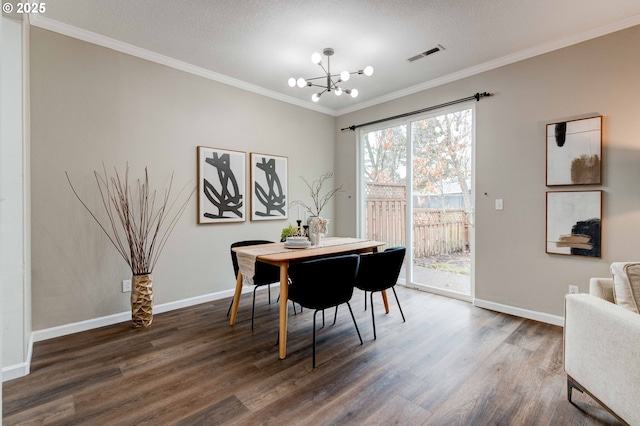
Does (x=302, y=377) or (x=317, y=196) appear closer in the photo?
(x=302, y=377)

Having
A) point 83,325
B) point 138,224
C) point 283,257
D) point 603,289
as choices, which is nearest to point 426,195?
point 603,289

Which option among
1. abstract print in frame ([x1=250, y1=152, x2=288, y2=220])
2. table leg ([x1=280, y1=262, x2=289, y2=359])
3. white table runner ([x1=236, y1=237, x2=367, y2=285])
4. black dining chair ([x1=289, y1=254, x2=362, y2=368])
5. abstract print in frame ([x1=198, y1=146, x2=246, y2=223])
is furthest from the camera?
abstract print in frame ([x1=250, y1=152, x2=288, y2=220])

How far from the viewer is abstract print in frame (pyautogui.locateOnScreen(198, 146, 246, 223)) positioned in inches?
142

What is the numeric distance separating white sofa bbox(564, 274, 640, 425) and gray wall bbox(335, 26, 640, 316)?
1.18 metres

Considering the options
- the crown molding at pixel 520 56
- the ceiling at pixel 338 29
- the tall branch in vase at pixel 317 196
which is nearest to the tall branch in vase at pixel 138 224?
the ceiling at pixel 338 29

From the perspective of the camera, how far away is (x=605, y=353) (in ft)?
5.15

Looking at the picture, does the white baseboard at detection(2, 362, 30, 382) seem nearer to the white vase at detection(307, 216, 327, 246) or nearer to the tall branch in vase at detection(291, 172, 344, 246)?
the white vase at detection(307, 216, 327, 246)

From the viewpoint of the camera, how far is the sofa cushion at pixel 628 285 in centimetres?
162

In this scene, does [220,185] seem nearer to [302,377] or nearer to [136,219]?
[136,219]

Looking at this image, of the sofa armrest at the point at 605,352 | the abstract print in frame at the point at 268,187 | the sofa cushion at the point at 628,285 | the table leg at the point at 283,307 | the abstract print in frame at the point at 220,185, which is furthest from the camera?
the abstract print in frame at the point at 268,187

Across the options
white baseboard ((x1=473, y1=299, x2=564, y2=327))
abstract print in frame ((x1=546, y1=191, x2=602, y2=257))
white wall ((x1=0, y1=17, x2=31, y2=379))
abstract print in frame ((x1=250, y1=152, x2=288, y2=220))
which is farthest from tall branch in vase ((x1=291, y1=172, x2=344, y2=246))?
white wall ((x1=0, y1=17, x2=31, y2=379))

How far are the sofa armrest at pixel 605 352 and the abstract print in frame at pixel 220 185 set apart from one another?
10.9 feet

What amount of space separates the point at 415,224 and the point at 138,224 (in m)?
3.36

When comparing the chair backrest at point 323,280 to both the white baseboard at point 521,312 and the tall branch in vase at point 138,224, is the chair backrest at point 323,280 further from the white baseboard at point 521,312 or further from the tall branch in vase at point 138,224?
the white baseboard at point 521,312
